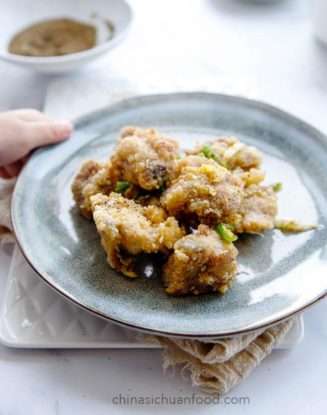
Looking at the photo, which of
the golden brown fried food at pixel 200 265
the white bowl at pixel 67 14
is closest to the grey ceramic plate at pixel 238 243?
the golden brown fried food at pixel 200 265

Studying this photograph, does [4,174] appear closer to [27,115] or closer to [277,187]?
[27,115]

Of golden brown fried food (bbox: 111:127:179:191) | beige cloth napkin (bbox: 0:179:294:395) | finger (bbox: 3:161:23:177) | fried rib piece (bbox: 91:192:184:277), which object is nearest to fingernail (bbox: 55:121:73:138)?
finger (bbox: 3:161:23:177)

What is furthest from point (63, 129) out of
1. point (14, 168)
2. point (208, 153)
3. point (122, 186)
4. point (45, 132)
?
point (208, 153)

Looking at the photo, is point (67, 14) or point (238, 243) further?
point (67, 14)

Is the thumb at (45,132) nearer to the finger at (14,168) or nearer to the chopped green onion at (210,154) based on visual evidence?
the finger at (14,168)

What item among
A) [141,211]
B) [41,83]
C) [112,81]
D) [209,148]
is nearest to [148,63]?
→ [112,81]

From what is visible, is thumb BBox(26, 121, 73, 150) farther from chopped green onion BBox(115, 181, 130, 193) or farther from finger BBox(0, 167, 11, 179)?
chopped green onion BBox(115, 181, 130, 193)

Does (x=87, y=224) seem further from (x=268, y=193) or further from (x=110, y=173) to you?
(x=268, y=193)
